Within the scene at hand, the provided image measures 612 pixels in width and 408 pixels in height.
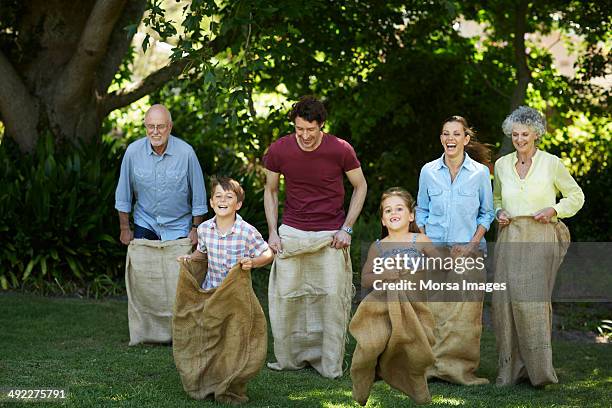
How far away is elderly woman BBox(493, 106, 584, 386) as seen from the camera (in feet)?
21.6

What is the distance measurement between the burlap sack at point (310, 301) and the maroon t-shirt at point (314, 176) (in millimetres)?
105

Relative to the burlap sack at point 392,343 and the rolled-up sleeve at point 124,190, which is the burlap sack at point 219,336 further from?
the rolled-up sleeve at point 124,190

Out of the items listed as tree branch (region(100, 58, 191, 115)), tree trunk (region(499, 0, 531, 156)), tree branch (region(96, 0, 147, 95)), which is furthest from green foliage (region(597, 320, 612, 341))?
tree branch (region(96, 0, 147, 95))

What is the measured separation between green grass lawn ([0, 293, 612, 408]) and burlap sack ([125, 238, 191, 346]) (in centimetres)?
18

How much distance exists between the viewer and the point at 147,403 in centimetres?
591

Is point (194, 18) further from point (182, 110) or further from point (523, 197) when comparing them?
point (182, 110)

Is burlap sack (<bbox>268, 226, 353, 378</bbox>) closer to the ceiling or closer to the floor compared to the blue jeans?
closer to the floor

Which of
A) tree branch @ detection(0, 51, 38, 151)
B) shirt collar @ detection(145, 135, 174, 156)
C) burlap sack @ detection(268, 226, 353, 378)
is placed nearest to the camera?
burlap sack @ detection(268, 226, 353, 378)

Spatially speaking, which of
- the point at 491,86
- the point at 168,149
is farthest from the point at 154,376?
the point at 491,86

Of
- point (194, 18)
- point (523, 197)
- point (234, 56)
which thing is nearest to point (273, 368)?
point (523, 197)

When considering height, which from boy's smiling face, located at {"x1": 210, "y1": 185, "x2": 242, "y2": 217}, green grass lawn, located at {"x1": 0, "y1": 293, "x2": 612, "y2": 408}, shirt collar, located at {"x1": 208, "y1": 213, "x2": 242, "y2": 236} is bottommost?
green grass lawn, located at {"x1": 0, "y1": 293, "x2": 612, "y2": 408}

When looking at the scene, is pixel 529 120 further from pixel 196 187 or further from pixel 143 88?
pixel 143 88

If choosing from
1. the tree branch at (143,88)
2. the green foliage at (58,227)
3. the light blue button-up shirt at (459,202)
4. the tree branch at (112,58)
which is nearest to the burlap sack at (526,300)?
the light blue button-up shirt at (459,202)

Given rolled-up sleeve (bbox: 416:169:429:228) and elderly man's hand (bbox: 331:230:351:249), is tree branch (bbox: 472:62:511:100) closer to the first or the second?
rolled-up sleeve (bbox: 416:169:429:228)
